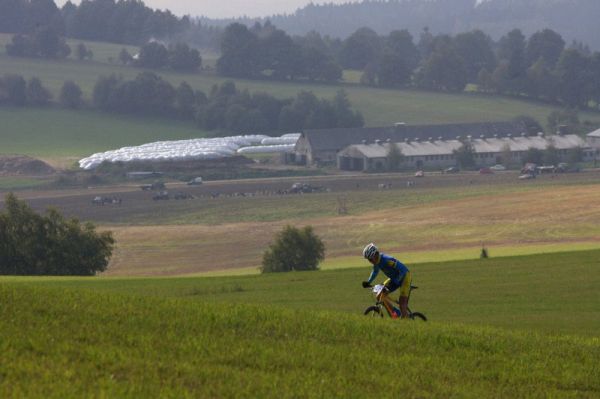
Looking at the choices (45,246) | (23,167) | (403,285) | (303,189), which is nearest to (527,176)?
(303,189)

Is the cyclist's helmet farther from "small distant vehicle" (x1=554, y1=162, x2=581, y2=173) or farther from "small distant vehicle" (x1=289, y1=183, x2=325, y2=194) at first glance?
"small distant vehicle" (x1=554, y1=162, x2=581, y2=173)

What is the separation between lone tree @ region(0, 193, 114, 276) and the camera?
5934cm

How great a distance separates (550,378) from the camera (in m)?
19.9

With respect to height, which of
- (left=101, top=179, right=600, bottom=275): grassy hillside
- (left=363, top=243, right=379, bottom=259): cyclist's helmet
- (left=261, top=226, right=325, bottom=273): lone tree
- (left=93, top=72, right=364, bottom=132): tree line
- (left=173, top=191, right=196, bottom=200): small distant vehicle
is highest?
(left=93, top=72, right=364, bottom=132): tree line

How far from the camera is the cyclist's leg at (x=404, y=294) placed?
24.9 metres

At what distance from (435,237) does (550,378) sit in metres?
58.4

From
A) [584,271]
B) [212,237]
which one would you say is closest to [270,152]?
[212,237]

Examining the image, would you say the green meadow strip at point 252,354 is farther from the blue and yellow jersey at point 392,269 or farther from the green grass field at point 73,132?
the green grass field at point 73,132

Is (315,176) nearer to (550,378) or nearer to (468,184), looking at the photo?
(468,184)

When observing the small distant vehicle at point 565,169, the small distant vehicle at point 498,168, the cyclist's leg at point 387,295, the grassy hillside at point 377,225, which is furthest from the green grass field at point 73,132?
the cyclist's leg at point 387,295

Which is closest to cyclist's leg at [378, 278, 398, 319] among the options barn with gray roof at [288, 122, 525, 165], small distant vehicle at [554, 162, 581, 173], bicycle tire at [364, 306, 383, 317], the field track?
bicycle tire at [364, 306, 383, 317]

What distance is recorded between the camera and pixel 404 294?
2503cm

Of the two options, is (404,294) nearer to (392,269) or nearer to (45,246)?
(392,269)

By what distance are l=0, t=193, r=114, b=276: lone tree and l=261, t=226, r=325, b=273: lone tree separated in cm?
865
